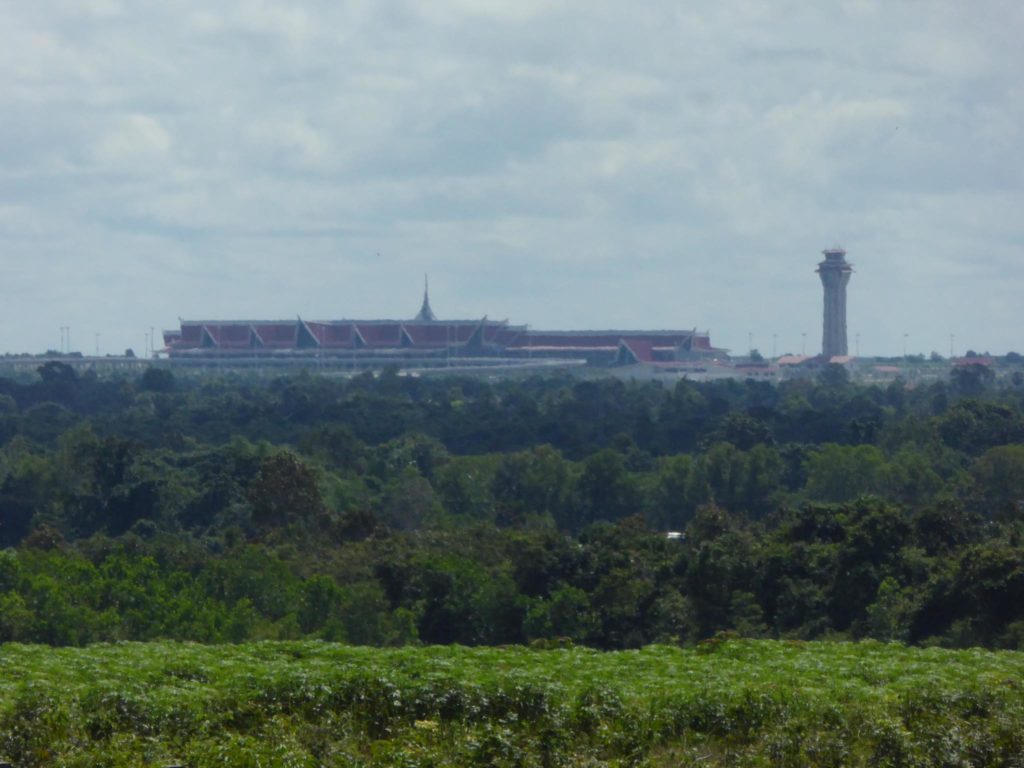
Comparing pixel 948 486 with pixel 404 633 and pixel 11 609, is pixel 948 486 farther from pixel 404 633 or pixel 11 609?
pixel 11 609

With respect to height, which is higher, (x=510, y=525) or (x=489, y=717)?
(x=489, y=717)

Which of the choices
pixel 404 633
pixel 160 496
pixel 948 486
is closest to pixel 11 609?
pixel 404 633

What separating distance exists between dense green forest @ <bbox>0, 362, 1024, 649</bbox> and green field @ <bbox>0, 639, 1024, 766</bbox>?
24.7 feet

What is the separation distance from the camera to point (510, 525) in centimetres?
6144

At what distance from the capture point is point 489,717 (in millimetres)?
20438

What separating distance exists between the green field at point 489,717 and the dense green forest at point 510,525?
752 cm

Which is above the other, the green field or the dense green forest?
the green field

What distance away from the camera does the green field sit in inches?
772

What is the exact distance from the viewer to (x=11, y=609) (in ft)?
109

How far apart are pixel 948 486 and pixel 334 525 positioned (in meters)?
25.7

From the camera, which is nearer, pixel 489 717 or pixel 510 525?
pixel 489 717

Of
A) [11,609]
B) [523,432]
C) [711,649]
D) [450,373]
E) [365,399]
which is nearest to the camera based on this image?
[711,649]

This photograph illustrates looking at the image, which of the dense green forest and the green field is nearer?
the green field

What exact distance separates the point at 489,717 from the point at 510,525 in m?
41.0
